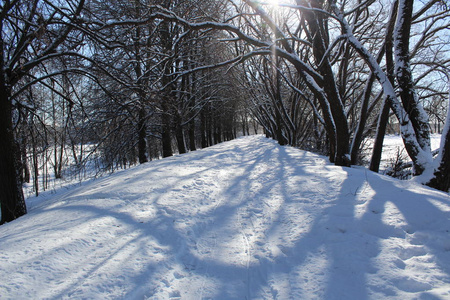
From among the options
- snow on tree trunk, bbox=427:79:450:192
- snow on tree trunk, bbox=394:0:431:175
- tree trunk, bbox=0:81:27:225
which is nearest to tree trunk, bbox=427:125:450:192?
snow on tree trunk, bbox=427:79:450:192

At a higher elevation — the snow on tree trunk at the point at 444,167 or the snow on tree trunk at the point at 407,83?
the snow on tree trunk at the point at 407,83

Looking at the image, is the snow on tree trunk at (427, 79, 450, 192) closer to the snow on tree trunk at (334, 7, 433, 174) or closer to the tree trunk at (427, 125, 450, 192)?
the tree trunk at (427, 125, 450, 192)

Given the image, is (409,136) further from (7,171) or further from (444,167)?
(7,171)

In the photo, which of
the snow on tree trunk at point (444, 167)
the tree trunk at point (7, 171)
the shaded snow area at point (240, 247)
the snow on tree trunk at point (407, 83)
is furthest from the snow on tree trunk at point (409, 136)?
the tree trunk at point (7, 171)

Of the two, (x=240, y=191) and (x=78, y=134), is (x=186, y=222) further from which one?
(x=78, y=134)

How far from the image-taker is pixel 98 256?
2.27 meters

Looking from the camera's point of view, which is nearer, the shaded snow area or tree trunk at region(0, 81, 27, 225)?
the shaded snow area

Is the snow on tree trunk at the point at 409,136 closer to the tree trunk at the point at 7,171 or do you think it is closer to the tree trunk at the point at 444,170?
the tree trunk at the point at 444,170

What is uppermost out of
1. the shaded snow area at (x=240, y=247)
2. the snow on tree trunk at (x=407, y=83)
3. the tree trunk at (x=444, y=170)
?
the snow on tree trunk at (x=407, y=83)

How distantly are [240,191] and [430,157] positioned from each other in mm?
3963

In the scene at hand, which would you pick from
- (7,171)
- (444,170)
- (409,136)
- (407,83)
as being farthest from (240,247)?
(7,171)

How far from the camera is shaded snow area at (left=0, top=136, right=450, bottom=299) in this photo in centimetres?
193

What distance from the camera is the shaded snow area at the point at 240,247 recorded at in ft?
6.34

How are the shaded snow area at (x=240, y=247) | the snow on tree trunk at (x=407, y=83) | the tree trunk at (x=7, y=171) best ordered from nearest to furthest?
1. the shaded snow area at (x=240, y=247)
2. the snow on tree trunk at (x=407, y=83)
3. the tree trunk at (x=7, y=171)
